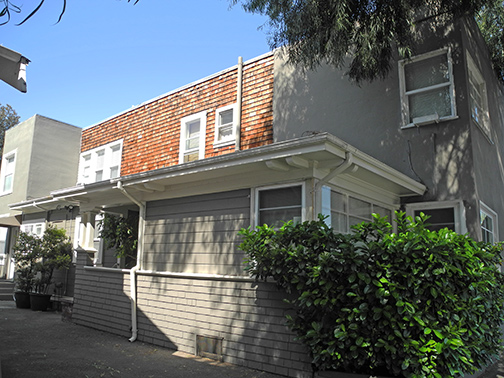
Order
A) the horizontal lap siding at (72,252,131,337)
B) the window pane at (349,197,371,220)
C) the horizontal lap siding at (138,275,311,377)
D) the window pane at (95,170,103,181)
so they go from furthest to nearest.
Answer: the window pane at (95,170,103,181) → the horizontal lap siding at (72,252,131,337) → the window pane at (349,197,371,220) → the horizontal lap siding at (138,275,311,377)

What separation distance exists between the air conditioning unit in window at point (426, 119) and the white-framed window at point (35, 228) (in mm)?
12187

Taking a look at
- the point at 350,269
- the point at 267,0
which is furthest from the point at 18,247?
the point at 350,269

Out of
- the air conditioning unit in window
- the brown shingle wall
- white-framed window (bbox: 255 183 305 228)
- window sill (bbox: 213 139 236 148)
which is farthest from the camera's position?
window sill (bbox: 213 139 236 148)

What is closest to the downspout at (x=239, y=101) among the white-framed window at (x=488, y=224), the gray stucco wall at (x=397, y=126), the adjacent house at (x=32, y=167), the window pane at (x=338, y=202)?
the gray stucco wall at (x=397, y=126)

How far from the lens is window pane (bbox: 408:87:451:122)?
25.3 feet

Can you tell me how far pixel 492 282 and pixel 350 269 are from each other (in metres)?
1.88

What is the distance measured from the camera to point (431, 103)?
7914mm

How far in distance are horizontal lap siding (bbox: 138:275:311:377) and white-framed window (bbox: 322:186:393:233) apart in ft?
4.63

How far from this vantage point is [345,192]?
22.0 feet

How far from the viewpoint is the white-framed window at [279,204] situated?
617 cm

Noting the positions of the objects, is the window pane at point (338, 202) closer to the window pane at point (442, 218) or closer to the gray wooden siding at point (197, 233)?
the gray wooden siding at point (197, 233)

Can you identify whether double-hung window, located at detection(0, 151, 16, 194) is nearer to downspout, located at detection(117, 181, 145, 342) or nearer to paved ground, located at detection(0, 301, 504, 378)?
paved ground, located at detection(0, 301, 504, 378)

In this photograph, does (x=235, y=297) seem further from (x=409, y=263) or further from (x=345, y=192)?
(x=409, y=263)

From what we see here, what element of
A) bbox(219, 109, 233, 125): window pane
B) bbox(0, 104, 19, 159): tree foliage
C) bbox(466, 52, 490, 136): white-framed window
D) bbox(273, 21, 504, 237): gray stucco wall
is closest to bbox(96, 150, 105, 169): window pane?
bbox(219, 109, 233, 125): window pane
